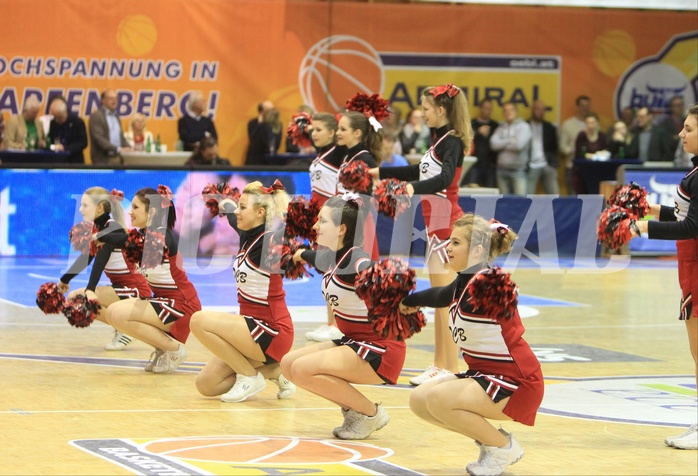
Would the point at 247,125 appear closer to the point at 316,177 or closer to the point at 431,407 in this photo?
the point at 316,177

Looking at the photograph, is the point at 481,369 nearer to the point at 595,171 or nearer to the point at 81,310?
the point at 81,310

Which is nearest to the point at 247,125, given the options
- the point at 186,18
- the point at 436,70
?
the point at 186,18

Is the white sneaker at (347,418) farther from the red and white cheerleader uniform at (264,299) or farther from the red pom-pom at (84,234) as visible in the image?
the red pom-pom at (84,234)

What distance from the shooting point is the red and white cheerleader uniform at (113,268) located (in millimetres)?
8664

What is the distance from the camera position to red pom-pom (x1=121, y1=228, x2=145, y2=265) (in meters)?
8.12

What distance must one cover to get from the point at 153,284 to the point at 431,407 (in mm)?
3293

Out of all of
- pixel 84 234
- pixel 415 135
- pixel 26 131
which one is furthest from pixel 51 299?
pixel 415 135

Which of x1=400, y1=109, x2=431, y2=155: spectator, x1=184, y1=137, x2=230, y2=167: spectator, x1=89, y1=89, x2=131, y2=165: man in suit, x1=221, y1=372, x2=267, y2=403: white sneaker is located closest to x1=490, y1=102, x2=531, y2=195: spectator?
x1=400, y1=109, x2=431, y2=155: spectator

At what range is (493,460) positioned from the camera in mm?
5391

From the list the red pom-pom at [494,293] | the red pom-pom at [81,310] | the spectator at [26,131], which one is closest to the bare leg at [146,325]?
the red pom-pom at [81,310]

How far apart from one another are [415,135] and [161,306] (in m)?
10.3

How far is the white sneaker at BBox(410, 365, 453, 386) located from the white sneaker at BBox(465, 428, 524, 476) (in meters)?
2.21

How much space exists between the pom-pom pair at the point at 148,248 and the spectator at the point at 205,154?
770 cm

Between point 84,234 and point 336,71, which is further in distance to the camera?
point 336,71
